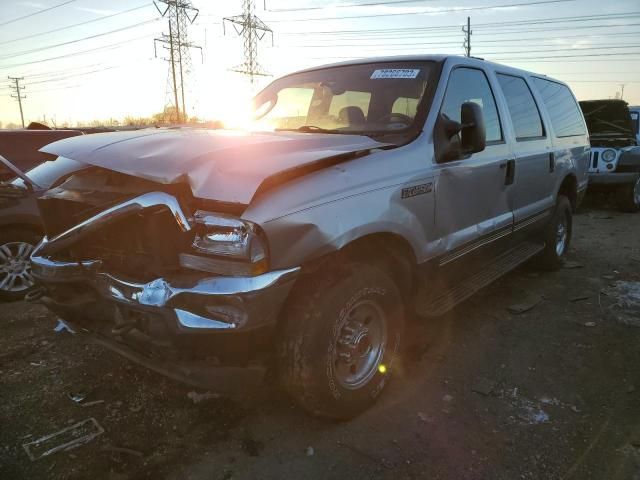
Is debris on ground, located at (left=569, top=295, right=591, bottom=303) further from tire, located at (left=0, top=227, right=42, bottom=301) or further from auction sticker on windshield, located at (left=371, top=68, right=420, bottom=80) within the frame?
tire, located at (left=0, top=227, right=42, bottom=301)

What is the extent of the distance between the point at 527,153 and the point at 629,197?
21.2 ft

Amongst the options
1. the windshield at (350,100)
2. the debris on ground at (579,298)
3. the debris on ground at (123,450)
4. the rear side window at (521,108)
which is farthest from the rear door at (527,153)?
the debris on ground at (123,450)

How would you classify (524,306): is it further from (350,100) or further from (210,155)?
(210,155)

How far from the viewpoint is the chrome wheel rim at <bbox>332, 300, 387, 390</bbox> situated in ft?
8.45

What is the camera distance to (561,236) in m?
5.66

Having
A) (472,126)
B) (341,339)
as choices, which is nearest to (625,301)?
(472,126)

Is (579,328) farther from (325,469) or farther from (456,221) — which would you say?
(325,469)

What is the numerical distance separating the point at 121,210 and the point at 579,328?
3.65 meters

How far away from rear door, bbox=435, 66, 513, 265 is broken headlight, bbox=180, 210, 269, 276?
4.74ft

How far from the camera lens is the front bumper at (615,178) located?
9055 millimetres

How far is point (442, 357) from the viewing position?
3494 millimetres

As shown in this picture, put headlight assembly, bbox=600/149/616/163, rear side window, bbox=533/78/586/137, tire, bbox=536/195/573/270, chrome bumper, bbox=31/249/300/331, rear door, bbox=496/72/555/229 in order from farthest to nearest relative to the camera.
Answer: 1. headlight assembly, bbox=600/149/616/163
2. tire, bbox=536/195/573/270
3. rear side window, bbox=533/78/586/137
4. rear door, bbox=496/72/555/229
5. chrome bumper, bbox=31/249/300/331

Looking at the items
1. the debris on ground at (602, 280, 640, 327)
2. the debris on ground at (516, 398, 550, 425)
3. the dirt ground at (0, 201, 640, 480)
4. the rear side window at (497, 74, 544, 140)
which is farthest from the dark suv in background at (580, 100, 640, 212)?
the debris on ground at (516, 398, 550, 425)

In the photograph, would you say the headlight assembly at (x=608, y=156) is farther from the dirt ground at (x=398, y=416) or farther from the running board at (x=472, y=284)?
the dirt ground at (x=398, y=416)
